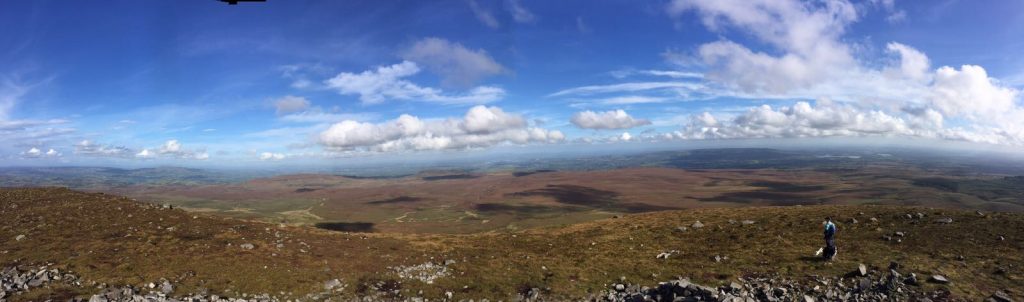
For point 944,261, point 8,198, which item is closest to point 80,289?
point 8,198

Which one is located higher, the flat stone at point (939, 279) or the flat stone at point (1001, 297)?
the flat stone at point (939, 279)

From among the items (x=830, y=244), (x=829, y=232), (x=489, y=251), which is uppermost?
(x=829, y=232)

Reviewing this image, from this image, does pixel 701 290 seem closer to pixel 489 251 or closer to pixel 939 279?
pixel 939 279

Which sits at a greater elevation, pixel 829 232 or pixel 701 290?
pixel 829 232

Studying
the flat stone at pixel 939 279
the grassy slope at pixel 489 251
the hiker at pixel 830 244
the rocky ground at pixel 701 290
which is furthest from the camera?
the hiker at pixel 830 244

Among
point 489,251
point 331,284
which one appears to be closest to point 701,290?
point 489,251

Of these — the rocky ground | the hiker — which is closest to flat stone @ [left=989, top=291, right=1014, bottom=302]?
the rocky ground

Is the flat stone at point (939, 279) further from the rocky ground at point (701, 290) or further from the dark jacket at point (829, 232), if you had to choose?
the dark jacket at point (829, 232)

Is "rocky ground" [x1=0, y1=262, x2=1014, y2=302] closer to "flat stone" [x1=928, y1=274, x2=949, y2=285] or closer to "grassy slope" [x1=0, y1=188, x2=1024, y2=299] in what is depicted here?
"flat stone" [x1=928, y1=274, x2=949, y2=285]

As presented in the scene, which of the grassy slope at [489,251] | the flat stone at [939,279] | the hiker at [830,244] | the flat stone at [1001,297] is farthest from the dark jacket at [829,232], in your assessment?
the flat stone at [1001,297]

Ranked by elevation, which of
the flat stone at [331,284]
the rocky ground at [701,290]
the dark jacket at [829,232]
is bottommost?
the flat stone at [331,284]
